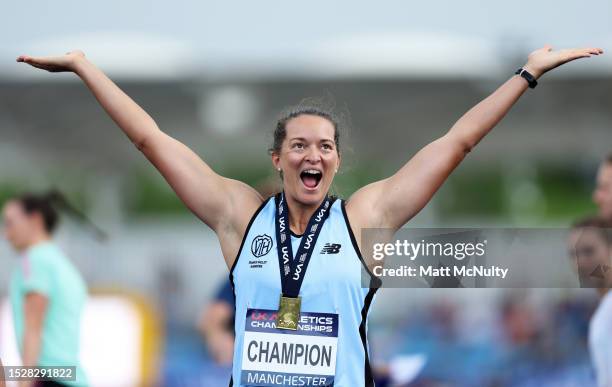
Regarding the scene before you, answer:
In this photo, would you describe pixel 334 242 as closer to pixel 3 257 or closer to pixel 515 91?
pixel 515 91

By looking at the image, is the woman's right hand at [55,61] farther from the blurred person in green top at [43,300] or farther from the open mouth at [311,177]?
the blurred person in green top at [43,300]

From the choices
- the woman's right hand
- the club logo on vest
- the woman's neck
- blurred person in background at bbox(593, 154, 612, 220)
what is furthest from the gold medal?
blurred person in background at bbox(593, 154, 612, 220)

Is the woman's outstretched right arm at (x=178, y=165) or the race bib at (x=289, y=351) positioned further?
the woman's outstretched right arm at (x=178, y=165)

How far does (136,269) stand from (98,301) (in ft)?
21.5

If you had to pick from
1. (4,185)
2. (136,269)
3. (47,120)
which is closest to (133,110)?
(136,269)

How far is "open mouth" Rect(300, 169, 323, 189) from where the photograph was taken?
487cm

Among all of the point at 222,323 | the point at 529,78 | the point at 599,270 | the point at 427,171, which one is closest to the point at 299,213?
the point at 427,171

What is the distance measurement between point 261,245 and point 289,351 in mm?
484

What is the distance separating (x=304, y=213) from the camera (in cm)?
491

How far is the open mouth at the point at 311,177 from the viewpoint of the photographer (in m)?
4.87

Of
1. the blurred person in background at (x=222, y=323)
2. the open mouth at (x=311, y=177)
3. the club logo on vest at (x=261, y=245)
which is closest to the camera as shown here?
the club logo on vest at (x=261, y=245)

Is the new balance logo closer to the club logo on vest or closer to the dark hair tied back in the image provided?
the club logo on vest

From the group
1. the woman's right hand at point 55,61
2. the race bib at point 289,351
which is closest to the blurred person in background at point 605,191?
the race bib at point 289,351

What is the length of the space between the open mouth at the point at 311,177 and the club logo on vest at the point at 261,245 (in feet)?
0.99
